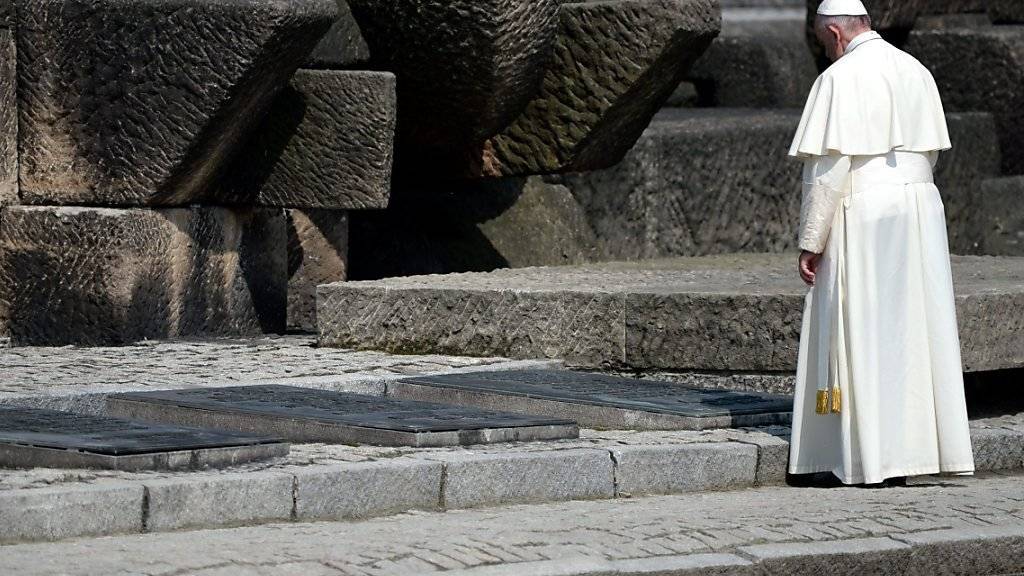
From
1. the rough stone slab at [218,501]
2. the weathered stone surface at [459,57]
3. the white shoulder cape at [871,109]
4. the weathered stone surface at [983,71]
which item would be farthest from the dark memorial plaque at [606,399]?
the weathered stone surface at [983,71]

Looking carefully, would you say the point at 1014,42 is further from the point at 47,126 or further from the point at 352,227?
the point at 47,126

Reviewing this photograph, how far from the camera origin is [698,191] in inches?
420

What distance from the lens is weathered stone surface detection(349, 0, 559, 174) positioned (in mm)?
8930

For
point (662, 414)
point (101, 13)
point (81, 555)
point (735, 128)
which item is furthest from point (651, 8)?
point (81, 555)

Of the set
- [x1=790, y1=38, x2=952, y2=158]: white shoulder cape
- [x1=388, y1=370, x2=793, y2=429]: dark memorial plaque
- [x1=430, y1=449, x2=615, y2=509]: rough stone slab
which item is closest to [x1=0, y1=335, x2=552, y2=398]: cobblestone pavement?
[x1=388, y1=370, x2=793, y2=429]: dark memorial plaque

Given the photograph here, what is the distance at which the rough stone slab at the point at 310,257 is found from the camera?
31.9ft

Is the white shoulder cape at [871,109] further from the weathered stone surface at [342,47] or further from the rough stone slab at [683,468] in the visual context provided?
the weathered stone surface at [342,47]

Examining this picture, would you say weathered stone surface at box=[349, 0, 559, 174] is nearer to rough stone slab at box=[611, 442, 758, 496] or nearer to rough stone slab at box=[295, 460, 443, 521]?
rough stone slab at box=[611, 442, 758, 496]

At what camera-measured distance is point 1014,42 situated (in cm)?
1273

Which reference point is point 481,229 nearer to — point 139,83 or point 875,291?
point 139,83

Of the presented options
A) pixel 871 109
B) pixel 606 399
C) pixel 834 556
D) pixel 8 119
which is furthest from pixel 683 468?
pixel 8 119

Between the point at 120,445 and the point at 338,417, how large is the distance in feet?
2.74

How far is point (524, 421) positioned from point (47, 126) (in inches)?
110

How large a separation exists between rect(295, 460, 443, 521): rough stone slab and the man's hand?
138cm
